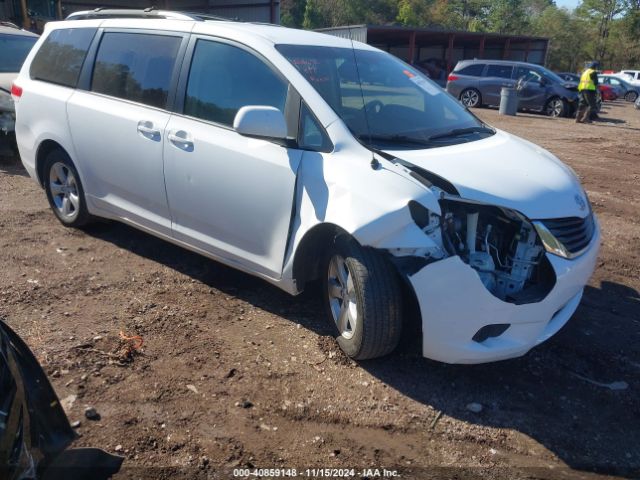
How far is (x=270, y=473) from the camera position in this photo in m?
2.65

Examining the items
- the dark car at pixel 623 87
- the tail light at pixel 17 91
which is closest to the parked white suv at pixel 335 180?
the tail light at pixel 17 91

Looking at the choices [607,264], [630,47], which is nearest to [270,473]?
[607,264]

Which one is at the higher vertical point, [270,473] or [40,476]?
[40,476]

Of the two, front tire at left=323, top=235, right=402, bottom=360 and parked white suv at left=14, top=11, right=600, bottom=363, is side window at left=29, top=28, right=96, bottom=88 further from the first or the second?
front tire at left=323, top=235, right=402, bottom=360

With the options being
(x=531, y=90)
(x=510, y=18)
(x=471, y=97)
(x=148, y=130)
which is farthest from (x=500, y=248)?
(x=510, y=18)

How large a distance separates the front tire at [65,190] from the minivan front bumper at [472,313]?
135 inches

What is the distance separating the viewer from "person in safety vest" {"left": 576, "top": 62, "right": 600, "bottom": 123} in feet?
55.0

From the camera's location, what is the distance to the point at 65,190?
210 inches

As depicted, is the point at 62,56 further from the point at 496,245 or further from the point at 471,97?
the point at 471,97

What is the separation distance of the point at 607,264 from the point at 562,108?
610 inches

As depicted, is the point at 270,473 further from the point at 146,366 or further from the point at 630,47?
the point at 630,47

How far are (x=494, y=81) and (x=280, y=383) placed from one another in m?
19.2

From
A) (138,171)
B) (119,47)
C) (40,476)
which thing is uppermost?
(119,47)

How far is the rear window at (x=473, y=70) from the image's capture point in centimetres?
2080
